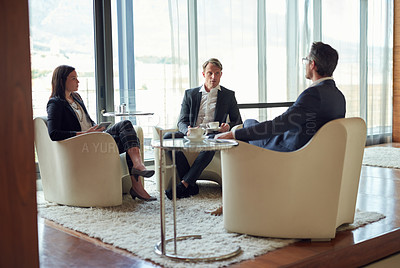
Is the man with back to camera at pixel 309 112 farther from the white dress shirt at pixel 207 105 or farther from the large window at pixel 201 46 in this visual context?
the large window at pixel 201 46

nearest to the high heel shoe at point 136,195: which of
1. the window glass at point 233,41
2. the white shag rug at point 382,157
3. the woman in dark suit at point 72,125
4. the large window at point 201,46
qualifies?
the woman in dark suit at point 72,125

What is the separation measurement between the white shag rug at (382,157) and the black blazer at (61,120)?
3610 mm

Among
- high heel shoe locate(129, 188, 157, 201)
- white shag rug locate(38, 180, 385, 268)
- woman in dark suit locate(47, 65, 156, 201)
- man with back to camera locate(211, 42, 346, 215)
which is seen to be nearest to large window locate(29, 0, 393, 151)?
woman in dark suit locate(47, 65, 156, 201)

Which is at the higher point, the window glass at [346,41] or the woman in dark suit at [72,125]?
the window glass at [346,41]

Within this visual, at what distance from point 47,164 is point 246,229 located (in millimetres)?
1800

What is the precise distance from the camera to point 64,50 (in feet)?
16.8

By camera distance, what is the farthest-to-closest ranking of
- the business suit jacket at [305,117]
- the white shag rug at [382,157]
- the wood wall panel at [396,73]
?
the wood wall panel at [396,73] < the white shag rug at [382,157] < the business suit jacket at [305,117]

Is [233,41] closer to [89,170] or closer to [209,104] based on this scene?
[209,104]

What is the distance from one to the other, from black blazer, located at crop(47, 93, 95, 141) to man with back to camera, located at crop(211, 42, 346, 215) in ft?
4.58

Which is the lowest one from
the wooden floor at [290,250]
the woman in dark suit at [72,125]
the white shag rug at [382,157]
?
the white shag rug at [382,157]

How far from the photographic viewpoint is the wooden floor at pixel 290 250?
2557 mm

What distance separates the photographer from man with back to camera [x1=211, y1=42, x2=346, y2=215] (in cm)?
291

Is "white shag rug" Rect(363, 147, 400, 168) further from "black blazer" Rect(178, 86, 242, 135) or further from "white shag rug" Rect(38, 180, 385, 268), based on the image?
"white shag rug" Rect(38, 180, 385, 268)

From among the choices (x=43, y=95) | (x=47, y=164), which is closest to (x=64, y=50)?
(x=43, y=95)
